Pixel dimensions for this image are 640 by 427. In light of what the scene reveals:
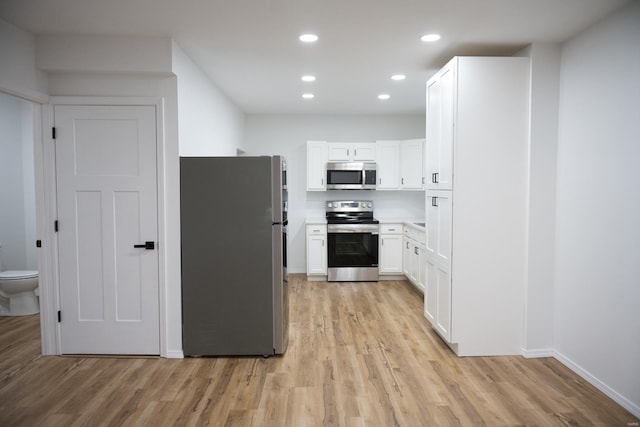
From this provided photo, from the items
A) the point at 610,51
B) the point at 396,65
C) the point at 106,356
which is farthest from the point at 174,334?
the point at 610,51

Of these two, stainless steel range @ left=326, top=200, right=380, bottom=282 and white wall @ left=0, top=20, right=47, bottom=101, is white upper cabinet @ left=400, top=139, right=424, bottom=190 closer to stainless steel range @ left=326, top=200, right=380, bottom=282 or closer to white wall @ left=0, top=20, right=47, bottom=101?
stainless steel range @ left=326, top=200, right=380, bottom=282

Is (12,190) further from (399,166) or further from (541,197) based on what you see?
(541,197)

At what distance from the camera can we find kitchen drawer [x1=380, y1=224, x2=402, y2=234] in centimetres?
611

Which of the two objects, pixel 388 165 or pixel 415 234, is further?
pixel 388 165

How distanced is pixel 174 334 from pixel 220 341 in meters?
0.39

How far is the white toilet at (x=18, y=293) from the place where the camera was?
4.32 meters

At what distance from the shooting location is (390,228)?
6.12 meters

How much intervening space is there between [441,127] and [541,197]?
1.01 meters

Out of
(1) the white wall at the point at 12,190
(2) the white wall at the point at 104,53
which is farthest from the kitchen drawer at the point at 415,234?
(1) the white wall at the point at 12,190

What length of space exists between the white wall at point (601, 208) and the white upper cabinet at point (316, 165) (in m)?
3.54

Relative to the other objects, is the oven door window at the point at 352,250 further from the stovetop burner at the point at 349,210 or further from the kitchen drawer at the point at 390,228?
the stovetop burner at the point at 349,210

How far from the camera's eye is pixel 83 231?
3.33 meters

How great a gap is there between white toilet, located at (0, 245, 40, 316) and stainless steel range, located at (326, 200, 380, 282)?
3689 mm

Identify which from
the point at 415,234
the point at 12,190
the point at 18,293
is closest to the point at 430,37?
the point at 415,234
